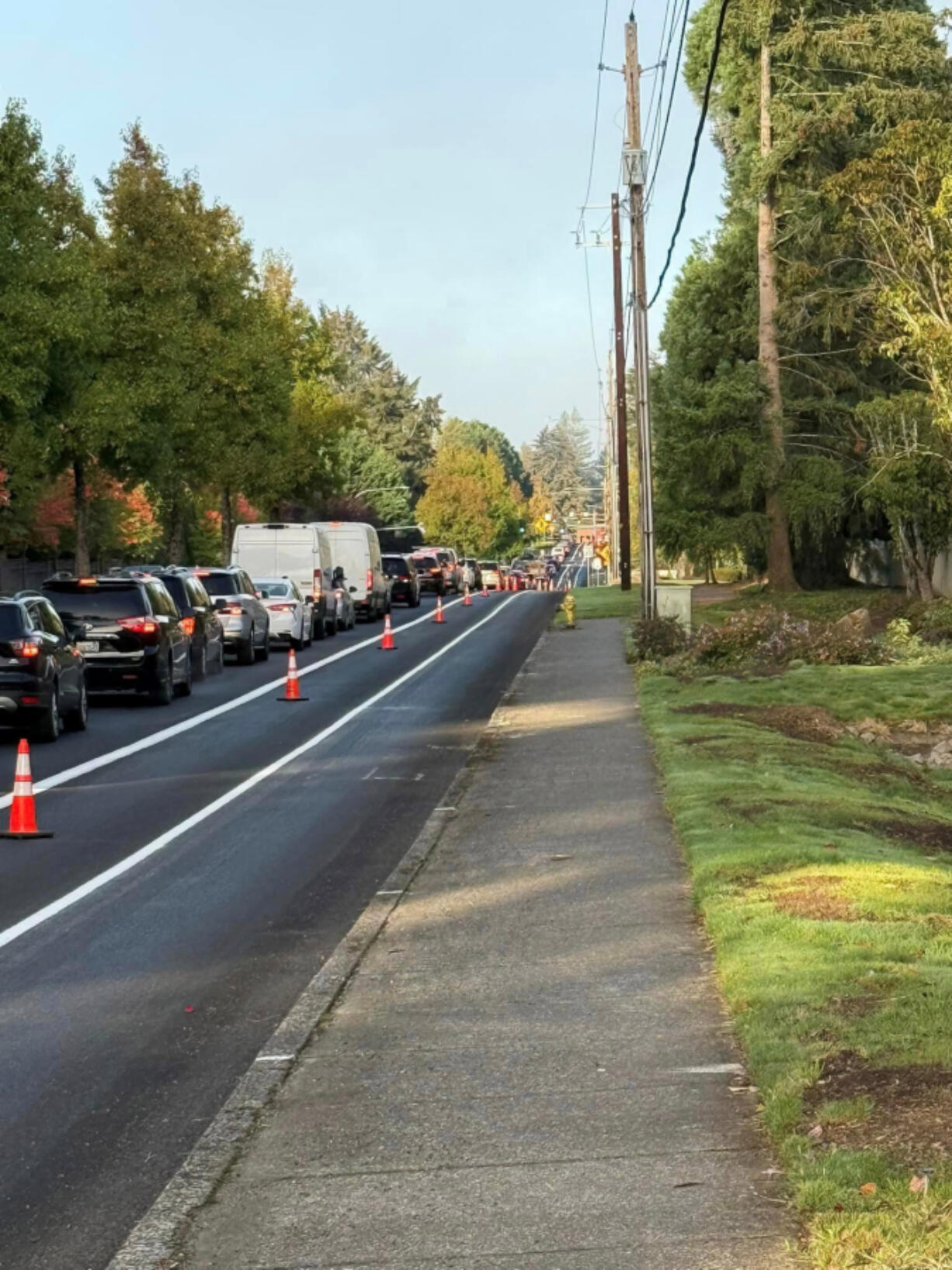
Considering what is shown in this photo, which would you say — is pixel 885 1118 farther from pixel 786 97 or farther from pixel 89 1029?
pixel 786 97

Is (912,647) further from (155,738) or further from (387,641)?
(155,738)

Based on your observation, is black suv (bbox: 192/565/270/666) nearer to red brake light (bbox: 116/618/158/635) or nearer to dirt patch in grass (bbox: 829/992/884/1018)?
red brake light (bbox: 116/618/158/635)

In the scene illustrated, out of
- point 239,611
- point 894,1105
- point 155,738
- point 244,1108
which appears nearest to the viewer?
point 894,1105

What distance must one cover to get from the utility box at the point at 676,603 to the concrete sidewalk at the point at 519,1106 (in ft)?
63.2

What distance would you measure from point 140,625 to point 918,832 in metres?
14.0

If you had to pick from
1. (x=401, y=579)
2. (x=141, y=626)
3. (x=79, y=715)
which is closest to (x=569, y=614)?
(x=401, y=579)

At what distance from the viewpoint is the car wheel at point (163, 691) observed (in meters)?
26.7

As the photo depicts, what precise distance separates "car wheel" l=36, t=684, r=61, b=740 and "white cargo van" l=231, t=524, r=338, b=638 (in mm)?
21743

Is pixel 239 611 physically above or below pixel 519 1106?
above

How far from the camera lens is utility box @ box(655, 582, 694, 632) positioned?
32.1 metres

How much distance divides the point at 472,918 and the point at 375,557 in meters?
42.7

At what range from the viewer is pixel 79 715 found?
23.2 meters

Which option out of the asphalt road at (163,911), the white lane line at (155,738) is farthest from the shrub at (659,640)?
the white lane line at (155,738)

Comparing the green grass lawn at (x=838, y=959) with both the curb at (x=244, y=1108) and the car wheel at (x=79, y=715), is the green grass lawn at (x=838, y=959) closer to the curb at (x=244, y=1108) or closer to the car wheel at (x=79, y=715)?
the curb at (x=244, y=1108)
